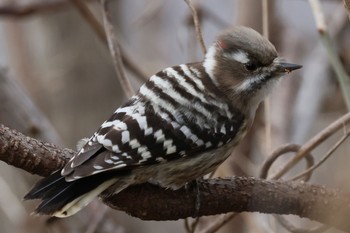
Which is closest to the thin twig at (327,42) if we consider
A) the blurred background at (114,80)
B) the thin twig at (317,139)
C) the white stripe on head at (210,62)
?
the thin twig at (317,139)

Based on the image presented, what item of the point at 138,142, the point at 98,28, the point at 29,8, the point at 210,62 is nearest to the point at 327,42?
the point at 210,62

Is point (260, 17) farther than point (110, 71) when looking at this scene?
No

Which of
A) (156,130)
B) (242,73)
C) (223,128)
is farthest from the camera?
(242,73)

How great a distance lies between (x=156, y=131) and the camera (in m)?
2.16

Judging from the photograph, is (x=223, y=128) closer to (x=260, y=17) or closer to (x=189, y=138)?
(x=189, y=138)

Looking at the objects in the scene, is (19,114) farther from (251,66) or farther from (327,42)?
(327,42)

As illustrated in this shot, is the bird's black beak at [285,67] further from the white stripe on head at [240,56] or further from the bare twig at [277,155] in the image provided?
the bare twig at [277,155]

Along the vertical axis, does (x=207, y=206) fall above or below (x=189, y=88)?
below

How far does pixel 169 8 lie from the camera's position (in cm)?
553

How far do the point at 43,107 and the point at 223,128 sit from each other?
234cm

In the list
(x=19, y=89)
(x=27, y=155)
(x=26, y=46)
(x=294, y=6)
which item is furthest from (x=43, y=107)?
(x=27, y=155)

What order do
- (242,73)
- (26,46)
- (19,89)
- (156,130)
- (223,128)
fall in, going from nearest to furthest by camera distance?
(156,130)
(223,128)
(242,73)
(19,89)
(26,46)

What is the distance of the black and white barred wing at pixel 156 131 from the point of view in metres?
2.04

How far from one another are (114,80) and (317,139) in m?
2.35
